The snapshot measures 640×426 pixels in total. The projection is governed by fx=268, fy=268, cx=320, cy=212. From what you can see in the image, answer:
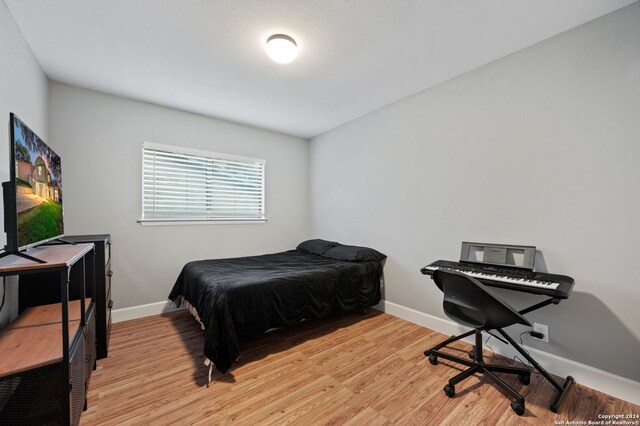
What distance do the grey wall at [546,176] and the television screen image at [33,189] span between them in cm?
304

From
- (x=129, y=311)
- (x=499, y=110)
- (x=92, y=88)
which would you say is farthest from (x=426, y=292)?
(x=92, y=88)

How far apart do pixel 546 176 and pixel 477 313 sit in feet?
4.11

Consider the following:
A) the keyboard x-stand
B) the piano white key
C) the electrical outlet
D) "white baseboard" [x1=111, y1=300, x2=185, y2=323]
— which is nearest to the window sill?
"white baseboard" [x1=111, y1=300, x2=185, y2=323]

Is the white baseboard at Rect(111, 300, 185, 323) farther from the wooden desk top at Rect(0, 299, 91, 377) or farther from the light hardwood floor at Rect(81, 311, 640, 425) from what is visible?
the wooden desk top at Rect(0, 299, 91, 377)

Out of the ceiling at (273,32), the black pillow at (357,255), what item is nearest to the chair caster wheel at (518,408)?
the black pillow at (357,255)

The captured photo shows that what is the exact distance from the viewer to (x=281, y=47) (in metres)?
2.05

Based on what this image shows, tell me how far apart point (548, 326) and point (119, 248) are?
4.19 metres

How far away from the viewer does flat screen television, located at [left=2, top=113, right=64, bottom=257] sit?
1245 mm

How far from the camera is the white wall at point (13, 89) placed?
5.38ft

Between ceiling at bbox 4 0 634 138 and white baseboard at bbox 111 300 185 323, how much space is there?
242 centimetres

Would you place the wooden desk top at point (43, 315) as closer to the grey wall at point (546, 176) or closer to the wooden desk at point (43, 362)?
the wooden desk at point (43, 362)

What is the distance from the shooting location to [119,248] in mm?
3029

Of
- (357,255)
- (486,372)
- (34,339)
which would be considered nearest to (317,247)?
(357,255)

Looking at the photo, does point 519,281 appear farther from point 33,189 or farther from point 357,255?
point 33,189
